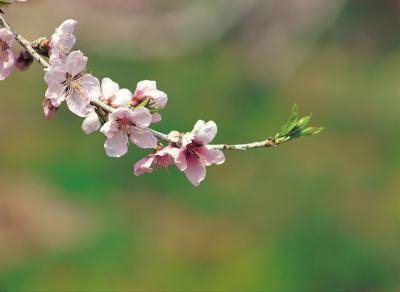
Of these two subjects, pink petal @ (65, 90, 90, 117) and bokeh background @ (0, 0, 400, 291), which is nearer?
pink petal @ (65, 90, 90, 117)

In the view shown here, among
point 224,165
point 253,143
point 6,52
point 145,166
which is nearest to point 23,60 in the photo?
point 6,52

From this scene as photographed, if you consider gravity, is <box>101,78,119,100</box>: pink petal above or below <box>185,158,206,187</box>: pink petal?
above

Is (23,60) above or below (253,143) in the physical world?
above

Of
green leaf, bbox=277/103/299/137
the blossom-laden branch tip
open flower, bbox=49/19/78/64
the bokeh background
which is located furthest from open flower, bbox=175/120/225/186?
the bokeh background

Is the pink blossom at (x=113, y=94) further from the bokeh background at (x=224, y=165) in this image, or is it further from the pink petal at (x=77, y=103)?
the bokeh background at (x=224, y=165)

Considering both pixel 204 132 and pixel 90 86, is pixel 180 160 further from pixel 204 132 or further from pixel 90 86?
pixel 90 86

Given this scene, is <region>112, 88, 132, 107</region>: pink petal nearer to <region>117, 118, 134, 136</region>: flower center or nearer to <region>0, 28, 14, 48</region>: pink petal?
<region>117, 118, 134, 136</region>: flower center
